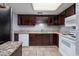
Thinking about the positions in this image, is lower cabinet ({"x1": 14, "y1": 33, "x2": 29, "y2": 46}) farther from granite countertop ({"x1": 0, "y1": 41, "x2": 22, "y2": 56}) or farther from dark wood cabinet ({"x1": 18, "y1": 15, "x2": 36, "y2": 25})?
granite countertop ({"x1": 0, "y1": 41, "x2": 22, "y2": 56})

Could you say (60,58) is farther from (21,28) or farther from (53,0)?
(21,28)

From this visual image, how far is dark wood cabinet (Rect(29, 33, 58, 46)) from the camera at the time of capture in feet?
22.1

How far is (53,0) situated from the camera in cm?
104

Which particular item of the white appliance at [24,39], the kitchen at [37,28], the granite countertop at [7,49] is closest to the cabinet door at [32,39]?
the kitchen at [37,28]

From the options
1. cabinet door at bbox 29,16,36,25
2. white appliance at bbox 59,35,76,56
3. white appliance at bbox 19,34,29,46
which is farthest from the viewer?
cabinet door at bbox 29,16,36,25

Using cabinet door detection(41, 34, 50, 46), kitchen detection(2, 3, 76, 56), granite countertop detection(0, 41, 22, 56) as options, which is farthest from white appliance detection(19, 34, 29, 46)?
granite countertop detection(0, 41, 22, 56)

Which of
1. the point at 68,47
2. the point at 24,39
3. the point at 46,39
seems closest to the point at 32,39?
the point at 24,39

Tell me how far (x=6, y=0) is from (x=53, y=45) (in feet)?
19.6

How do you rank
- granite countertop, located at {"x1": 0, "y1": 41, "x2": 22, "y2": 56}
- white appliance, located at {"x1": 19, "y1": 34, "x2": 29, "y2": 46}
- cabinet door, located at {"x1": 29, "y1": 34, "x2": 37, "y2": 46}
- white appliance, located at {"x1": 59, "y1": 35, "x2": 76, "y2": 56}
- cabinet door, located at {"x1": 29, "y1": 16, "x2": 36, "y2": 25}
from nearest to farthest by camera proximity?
granite countertop, located at {"x1": 0, "y1": 41, "x2": 22, "y2": 56} → white appliance, located at {"x1": 59, "y1": 35, "x2": 76, "y2": 56} → white appliance, located at {"x1": 19, "y1": 34, "x2": 29, "y2": 46} → cabinet door, located at {"x1": 29, "y1": 34, "x2": 37, "y2": 46} → cabinet door, located at {"x1": 29, "y1": 16, "x2": 36, "y2": 25}

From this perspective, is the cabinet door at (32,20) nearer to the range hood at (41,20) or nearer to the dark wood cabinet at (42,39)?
the range hood at (41,20)

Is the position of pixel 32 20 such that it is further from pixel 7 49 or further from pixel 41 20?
pixel 7 49

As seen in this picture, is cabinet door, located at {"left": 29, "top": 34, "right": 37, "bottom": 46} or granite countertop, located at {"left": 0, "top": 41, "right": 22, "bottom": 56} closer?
granite countertop, located at {"left": 0, "top": 41, "right": 22, "bottom": 56}

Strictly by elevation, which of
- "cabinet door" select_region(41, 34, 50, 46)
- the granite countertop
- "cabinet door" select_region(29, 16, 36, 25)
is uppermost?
"cabinet door" select_region(29, 16, 36, 25)

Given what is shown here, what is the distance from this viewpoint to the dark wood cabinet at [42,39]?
6.72 metres
